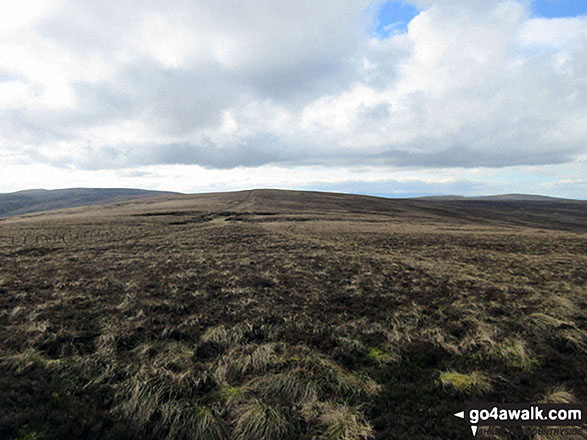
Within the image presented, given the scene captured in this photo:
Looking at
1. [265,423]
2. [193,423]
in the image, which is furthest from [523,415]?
[193,423]

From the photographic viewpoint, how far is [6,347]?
25.8ft

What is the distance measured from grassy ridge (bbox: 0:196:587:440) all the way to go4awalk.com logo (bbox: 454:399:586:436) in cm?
22

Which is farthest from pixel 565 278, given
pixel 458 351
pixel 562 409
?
pixel 562 409

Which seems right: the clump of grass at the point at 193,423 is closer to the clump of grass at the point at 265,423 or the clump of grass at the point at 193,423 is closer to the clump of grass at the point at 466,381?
the clump of grass at the point at 265,423

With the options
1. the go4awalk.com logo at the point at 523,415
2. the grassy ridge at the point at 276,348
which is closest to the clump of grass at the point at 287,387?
the grassy ridge at the point at 276,348

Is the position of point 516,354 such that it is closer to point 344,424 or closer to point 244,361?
A: point 344,424

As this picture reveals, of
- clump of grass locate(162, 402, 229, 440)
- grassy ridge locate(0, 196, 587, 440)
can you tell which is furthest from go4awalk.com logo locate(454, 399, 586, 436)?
clump of grass locate(162, 402, 229, 440)

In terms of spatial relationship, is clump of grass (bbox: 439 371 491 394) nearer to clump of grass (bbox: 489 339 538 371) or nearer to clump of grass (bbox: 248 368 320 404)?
clump of grass (bbox: 489 339 538 371)

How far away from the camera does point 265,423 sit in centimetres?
530

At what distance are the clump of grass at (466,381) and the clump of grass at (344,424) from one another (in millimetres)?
2513

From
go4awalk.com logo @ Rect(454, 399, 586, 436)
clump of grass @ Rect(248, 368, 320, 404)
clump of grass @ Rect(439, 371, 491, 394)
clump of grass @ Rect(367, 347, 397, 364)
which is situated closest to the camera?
go4awalk.com logo @ Rect(454, 399, 586, 436)

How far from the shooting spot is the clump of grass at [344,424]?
508cm

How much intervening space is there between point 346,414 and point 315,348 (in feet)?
9.11

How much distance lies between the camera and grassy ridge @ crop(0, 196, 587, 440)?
5.46m
